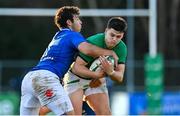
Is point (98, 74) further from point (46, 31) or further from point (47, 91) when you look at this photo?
point (46, 31)

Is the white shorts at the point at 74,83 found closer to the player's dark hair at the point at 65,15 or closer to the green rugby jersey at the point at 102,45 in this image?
the green rugby jersey at the point at 102,45

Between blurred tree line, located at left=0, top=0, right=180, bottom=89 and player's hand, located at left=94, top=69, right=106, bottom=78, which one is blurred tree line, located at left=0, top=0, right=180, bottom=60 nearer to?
blurred tree line, located at left=0, top=0, right=180, bottom=89

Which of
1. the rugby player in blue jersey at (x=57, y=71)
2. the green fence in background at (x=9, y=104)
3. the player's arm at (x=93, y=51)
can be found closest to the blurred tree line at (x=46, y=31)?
the green fence in background at (x=9, y=104)

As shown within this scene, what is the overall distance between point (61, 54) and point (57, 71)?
7.6 inches

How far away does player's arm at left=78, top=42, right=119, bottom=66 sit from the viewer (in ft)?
32.4

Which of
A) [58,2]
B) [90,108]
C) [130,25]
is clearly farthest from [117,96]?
[90,108]

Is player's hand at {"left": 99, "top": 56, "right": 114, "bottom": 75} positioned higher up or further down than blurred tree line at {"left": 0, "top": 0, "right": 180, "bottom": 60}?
further down

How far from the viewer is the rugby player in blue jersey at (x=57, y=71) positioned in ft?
32.6

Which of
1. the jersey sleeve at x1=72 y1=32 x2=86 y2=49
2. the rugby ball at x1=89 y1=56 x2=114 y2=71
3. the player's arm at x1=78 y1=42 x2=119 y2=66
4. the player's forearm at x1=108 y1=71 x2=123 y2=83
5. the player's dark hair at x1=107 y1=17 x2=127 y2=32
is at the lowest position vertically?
the player's forearm at x1=108 y1=71 x2=123 y2=83

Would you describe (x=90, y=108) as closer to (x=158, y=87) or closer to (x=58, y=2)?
(x=158, y=87)

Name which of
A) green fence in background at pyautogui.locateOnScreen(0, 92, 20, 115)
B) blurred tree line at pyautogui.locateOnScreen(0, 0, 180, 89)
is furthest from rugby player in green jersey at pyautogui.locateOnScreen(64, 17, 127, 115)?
blurred tree line at pyautogui.locateOnScreen(0, 0, 180, 89)

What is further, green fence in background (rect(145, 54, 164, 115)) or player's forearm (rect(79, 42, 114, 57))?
green fence in background (rect(145, 54, 164, 115))

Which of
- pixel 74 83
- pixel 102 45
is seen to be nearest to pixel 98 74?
pixel 102 45

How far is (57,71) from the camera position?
10.1 meters
